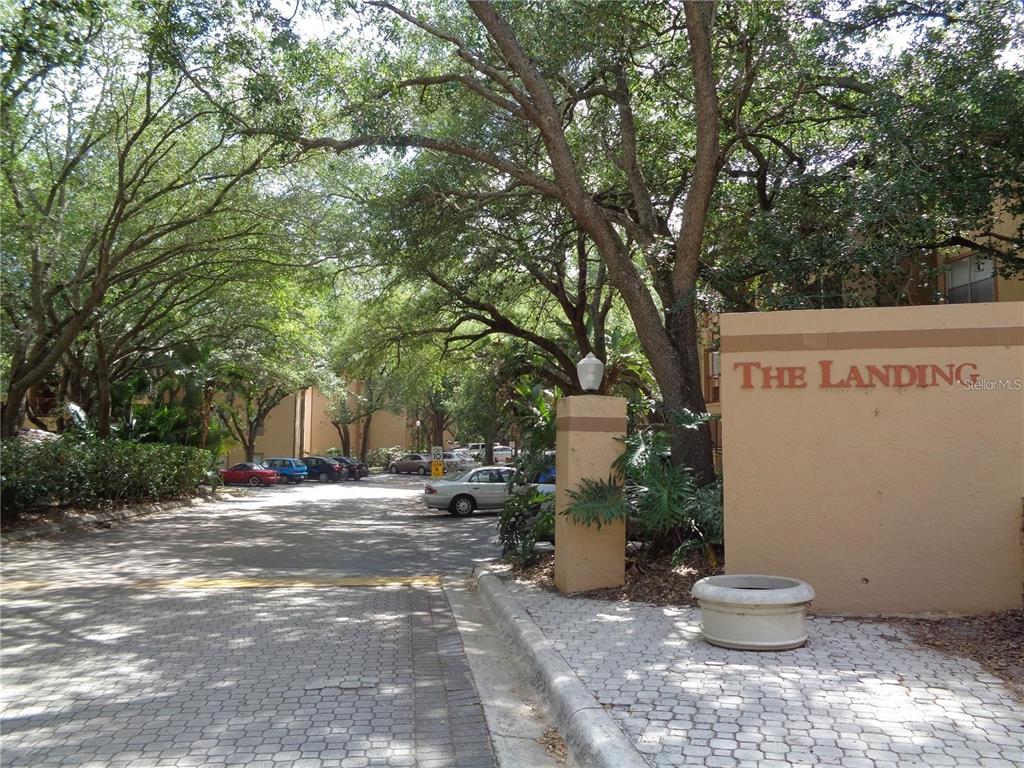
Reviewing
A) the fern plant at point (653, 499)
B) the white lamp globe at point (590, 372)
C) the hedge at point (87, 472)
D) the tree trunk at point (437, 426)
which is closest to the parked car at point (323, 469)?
the tree trunk at point (437, 426)

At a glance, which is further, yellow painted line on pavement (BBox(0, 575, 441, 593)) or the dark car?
the dark car

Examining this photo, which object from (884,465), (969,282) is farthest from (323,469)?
(884,465)

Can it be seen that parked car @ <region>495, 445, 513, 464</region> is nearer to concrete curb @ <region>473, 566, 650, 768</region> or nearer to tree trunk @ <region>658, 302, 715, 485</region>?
tree trunk @ <region>658, 302, 715, 485</region>

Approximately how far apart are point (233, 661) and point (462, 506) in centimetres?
1685

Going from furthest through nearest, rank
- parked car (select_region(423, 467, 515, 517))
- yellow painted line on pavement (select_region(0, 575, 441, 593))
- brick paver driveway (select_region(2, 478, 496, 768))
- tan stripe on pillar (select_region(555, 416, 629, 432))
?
parked car (select_region(423, 467, 515, 517))
yellow painted line on pavement (select_region(0, 575, 441, 593))
tan stripe on pillar (select_region(555, 416, 629, 432))
brick paver driveway (select_region(2, 478, 496, 768))

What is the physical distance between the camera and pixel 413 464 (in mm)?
56906

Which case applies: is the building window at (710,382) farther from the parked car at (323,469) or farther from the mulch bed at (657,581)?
the parked car at (323,469)

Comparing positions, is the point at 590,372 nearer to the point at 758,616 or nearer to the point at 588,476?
the point at 588,476

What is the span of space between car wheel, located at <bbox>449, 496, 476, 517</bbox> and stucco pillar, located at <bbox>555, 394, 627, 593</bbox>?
46.5 ft

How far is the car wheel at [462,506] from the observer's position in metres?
23.5

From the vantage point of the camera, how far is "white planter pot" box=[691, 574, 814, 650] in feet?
20.8

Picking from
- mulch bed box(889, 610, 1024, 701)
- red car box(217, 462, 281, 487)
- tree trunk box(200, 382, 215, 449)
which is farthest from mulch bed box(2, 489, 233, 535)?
red car box(217, 462, 281, 487)

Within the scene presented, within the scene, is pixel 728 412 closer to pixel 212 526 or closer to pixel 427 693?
pixel 427 693

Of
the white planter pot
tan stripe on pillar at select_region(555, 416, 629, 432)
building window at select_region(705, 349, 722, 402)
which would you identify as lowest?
the white planter pot
